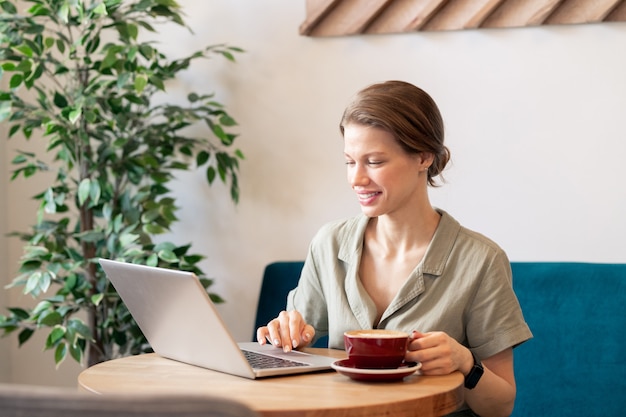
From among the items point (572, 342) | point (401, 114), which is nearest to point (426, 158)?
point (401, 114)

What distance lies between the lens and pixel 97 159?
2609 mm

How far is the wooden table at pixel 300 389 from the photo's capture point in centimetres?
119

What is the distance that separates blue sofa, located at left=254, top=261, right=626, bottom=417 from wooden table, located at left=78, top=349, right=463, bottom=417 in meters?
0.94

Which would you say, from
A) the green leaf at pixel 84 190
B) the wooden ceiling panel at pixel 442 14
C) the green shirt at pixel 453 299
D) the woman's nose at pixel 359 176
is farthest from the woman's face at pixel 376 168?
the green leaf at pixel 84 190

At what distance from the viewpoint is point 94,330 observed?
265 cm

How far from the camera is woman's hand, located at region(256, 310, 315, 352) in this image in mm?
1643

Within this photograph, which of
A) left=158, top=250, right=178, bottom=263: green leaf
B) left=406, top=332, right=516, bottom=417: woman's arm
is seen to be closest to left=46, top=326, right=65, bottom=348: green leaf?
left=158, top=250, right=178, bottom=263: green leaf

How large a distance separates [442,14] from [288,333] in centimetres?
127

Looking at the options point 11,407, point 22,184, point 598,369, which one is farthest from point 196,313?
point 22,184

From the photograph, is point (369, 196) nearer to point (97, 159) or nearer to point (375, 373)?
point (375, 373)

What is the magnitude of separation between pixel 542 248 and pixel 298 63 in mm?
913

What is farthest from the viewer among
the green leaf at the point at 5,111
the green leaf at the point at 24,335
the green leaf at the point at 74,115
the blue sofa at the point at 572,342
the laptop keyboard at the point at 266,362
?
the green leaf at the point at 24,335

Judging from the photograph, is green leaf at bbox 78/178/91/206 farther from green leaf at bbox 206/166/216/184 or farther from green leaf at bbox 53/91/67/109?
green leaf at bbox 206/166/216/184

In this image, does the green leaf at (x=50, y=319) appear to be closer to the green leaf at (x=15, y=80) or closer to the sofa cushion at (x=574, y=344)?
the green leaf at (x=15, y=80)
